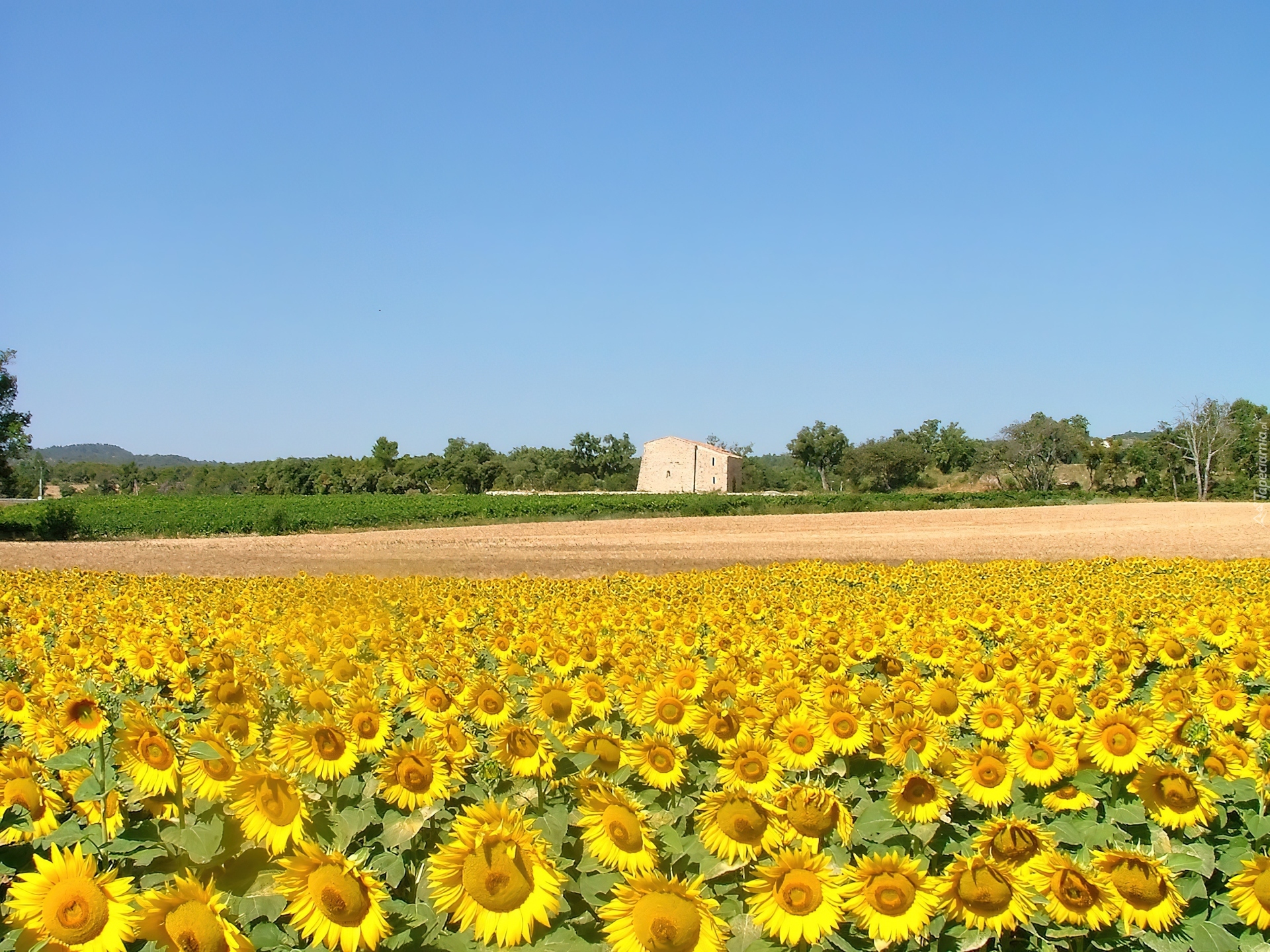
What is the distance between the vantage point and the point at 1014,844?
2.44m

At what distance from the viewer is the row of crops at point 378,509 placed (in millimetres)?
44719

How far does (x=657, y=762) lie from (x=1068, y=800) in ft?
4.38

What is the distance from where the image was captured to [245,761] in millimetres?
2514

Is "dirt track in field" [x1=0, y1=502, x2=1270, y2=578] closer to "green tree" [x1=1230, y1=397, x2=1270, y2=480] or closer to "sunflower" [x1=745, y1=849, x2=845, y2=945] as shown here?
"sunflower" [x1=745, y1=849, x2=845, y2=945]

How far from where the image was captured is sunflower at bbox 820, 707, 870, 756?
3.25 m

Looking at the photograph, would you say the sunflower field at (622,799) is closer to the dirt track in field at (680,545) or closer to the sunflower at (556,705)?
the sunflower at (556,705)

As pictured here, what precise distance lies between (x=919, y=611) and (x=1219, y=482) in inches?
3406

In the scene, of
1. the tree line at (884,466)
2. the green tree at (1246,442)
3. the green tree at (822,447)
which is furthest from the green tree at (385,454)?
the green tree at (1246,442)

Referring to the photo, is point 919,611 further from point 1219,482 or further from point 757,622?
point 1219,482

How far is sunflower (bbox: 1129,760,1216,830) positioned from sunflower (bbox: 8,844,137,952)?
9.50 ft

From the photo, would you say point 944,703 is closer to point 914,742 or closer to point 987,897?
point 914,742

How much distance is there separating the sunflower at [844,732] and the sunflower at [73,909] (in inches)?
83.0

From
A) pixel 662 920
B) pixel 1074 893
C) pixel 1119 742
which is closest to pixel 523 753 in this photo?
pixel 662 920

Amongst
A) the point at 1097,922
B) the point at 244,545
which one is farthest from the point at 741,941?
the point at 244,545
